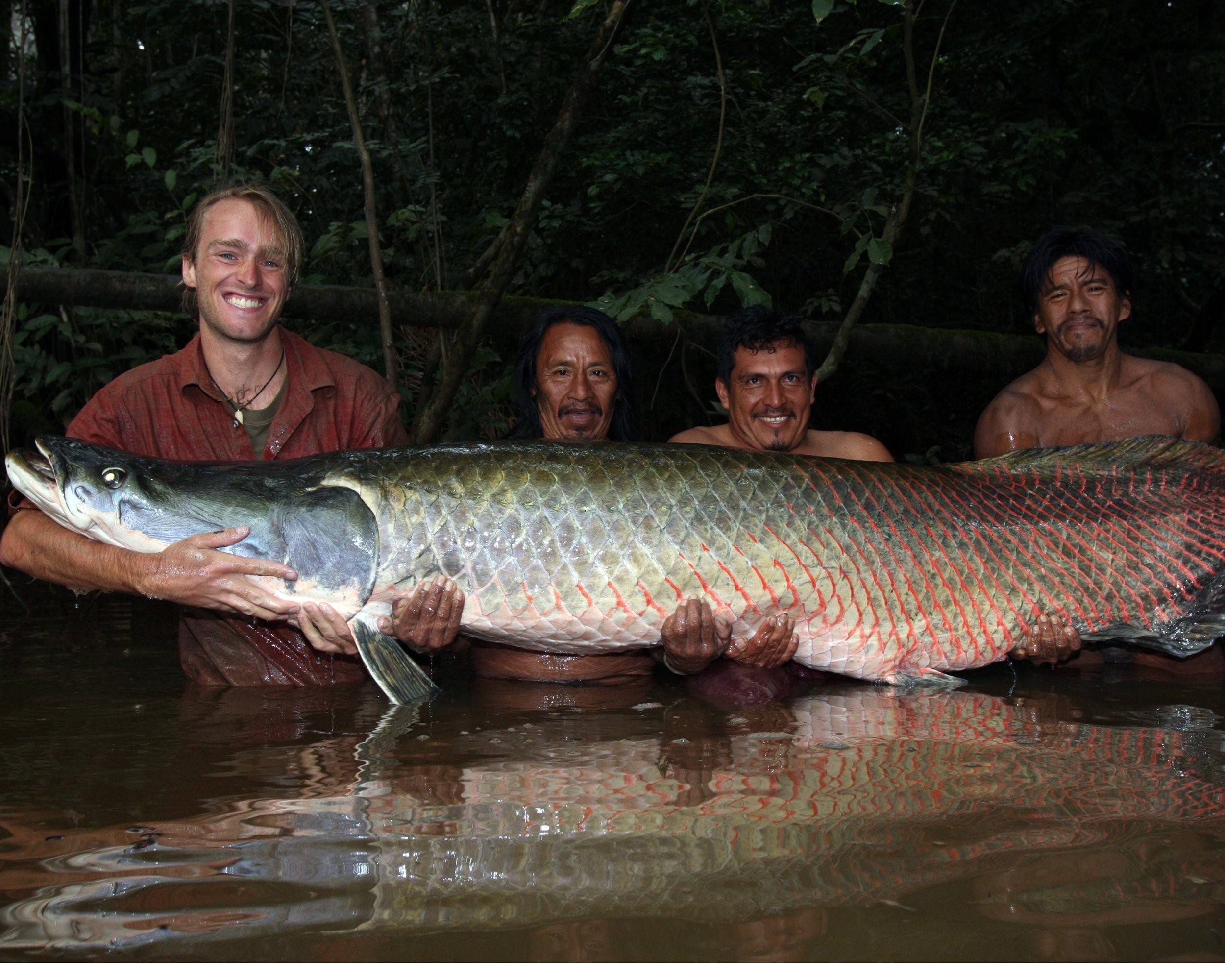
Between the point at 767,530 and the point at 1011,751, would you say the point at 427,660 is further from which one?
the point at 1011,751

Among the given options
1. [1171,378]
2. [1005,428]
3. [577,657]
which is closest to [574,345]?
[577,657]

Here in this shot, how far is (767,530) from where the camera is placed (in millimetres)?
3418

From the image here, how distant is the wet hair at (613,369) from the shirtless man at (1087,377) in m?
1.78

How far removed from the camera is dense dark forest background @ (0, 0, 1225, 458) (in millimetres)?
6914

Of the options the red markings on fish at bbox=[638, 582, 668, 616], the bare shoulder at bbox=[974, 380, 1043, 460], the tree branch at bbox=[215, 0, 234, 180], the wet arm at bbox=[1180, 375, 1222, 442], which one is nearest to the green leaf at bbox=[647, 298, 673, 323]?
the bare shoulder at bbox=[974, 380, 1043, 460]

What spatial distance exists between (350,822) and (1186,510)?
9.58 feet

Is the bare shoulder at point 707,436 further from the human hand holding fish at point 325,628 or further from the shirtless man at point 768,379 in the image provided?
the human hand holding fish at point 325,628

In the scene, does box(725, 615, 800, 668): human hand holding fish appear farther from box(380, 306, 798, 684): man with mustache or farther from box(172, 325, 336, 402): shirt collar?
box(172, 325, 336, 402): shirt collar

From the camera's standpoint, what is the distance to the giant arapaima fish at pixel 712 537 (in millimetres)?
3219

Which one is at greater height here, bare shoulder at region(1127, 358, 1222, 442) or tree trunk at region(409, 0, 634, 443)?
tree trunk at region(409, 0, 634, 443)

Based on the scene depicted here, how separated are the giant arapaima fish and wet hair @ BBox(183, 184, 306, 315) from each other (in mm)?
1005

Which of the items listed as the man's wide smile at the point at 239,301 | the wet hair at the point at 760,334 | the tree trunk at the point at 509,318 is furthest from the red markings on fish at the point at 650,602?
the tree trunk at the point at 509,318

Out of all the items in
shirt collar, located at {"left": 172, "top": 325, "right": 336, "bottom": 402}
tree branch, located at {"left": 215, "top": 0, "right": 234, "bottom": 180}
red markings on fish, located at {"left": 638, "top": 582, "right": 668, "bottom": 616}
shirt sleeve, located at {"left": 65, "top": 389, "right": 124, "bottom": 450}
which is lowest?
red markings on fish, located at {"left": 638, "top": 582, "right": 668, "bottom": 616}

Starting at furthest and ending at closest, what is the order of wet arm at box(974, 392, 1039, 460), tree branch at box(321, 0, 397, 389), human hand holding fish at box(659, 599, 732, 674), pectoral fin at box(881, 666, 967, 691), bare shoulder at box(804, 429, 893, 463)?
tree branch at box(321, 0, 397, 389)
wet arm at box(974, 392, 1039, 460)
bare shoulder at box(804, 429, 893, 463)
pectoral fin at box(881, 666, 967, 691)
human hand holding fish at box(659, 599, 732, 674)
